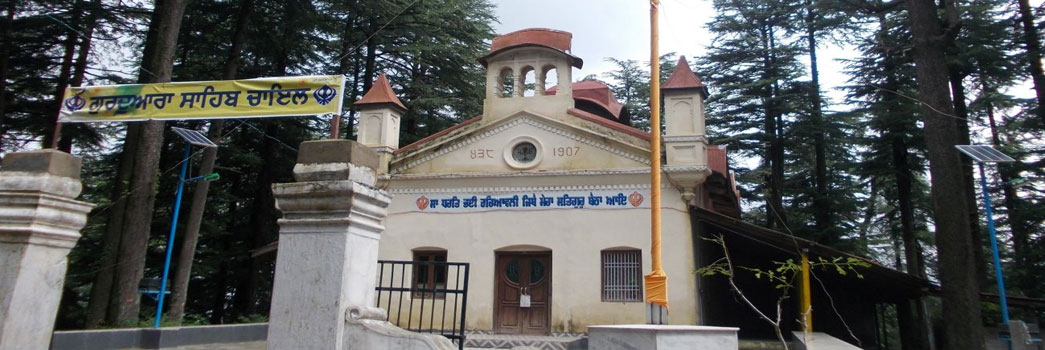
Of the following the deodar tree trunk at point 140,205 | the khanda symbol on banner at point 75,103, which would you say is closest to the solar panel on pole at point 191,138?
the deodar tree trunk at point 140,205

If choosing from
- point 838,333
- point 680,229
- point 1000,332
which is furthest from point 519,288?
point 1000,332

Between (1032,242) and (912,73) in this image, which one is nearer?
(1032,242)

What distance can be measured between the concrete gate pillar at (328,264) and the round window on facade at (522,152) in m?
10.7

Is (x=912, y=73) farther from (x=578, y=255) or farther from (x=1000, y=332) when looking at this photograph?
(x=578, y=255)

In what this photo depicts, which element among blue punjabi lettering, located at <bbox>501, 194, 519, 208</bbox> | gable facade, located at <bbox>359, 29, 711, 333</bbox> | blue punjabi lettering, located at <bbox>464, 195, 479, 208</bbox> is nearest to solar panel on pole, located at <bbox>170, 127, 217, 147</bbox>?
gable facade, located at <bbox>359, 29, 711, 333</bbox>

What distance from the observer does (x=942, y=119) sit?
12594 mm

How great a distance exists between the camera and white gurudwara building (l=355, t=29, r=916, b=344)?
45.7 ft

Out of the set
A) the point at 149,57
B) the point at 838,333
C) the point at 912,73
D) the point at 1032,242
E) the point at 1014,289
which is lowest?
the point at 838,333

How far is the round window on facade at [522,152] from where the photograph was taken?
15.1 m

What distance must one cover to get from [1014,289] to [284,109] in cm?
2323

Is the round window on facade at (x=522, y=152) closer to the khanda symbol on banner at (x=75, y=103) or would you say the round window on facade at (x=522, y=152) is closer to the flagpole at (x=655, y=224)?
the flagpole at (x=655, y=224)

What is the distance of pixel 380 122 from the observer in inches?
620

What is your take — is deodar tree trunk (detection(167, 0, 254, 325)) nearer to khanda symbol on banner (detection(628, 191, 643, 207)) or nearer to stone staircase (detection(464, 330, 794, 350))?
stone staircase (detection(464, 330, 794, 350))

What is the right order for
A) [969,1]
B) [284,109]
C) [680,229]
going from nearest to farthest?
[284,109] < [680,229] < [969,1]
